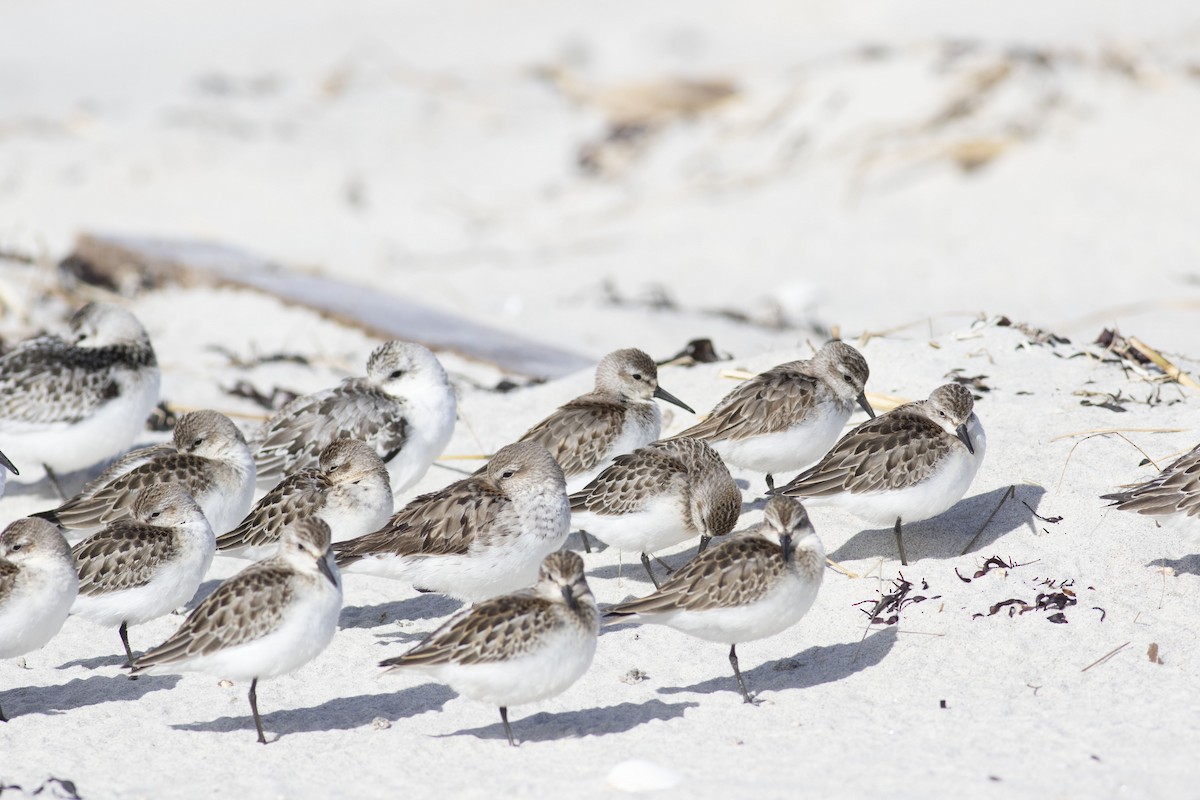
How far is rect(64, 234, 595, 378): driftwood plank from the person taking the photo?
13.2 metres

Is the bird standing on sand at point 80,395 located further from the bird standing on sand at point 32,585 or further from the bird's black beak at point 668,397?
the bird's black beak at point 668,397

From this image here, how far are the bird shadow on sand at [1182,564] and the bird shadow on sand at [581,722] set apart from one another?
2.72 meters

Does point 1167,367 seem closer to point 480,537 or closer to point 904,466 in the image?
point 904,466

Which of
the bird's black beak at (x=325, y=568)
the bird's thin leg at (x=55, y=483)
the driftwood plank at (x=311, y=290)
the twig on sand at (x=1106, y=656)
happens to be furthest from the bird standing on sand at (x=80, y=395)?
the twig on sand at (x=1106, y=656)

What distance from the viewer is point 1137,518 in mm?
8078

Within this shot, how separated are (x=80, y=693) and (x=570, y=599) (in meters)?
2.68

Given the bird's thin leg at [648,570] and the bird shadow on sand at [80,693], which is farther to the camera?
the bird's thin leg at [648,570]

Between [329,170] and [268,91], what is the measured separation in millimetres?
7141

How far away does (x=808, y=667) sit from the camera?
7230 mm

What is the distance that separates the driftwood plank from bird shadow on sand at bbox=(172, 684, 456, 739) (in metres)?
5.46

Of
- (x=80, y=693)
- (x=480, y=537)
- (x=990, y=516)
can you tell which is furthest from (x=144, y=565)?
(x=990, y=516)

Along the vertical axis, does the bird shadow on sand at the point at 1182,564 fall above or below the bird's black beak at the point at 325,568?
below

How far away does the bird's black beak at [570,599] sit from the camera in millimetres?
6441

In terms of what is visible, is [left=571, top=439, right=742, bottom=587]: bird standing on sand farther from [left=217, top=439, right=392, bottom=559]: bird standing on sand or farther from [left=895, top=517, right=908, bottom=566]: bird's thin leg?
[left=217, top=439, right=392, bottom=559]: bird standing on sand
